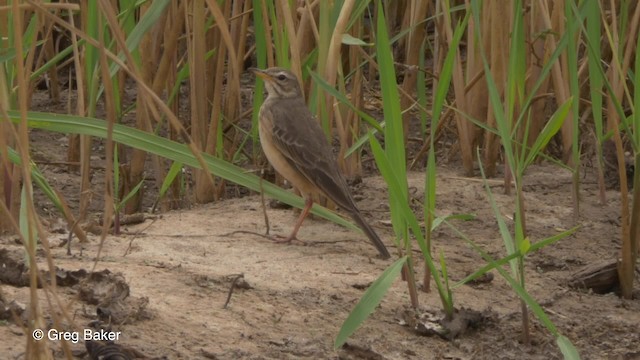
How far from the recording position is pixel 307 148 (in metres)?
5.44

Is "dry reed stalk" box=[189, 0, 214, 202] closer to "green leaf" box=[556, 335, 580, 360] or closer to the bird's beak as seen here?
the bird's beak

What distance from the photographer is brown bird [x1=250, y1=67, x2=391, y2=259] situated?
526 cm

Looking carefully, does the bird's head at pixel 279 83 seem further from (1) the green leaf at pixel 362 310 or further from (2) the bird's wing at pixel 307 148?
(1) the green leaf at pixel 362 310

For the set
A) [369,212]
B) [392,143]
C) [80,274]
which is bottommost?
[369,212]

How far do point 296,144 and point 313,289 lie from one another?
1.40m

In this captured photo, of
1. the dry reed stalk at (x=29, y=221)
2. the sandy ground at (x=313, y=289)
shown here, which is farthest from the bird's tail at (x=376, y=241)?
the dry reed stalk at (x=29, y=221)

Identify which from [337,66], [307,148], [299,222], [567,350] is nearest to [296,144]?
[307,148]

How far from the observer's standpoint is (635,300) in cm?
459

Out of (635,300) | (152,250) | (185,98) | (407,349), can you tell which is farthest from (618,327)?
(185,98)

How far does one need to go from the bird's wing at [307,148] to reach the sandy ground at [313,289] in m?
0.21

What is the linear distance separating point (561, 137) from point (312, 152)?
147 cm

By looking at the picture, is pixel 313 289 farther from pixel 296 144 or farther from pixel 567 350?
pixel 296 144

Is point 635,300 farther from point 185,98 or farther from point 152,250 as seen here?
point 185,98

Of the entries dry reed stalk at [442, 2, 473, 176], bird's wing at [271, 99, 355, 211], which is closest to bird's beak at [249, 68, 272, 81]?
bird's wing at [271, 99, 355, 211]
